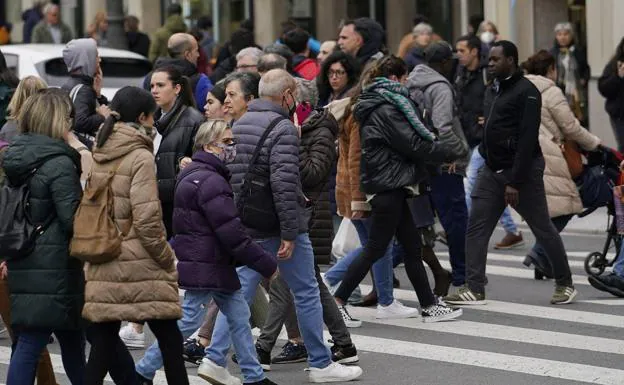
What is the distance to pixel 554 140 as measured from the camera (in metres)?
13.2

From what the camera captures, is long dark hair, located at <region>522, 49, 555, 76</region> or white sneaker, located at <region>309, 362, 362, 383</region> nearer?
white sneaker, located at <region>309, 362, 362, 383</region>

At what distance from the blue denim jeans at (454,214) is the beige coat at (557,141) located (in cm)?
68

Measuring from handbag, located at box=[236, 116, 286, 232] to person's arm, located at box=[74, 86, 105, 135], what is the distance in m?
2.13

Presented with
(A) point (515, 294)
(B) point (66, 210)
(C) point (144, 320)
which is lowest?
(A) point (515, 294)

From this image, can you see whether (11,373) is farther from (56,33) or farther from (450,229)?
(56,33)

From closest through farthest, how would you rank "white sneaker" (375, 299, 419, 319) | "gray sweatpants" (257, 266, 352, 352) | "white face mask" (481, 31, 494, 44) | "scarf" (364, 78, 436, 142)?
"gray sweatpants" (257, 266, 352, 352) → "scarf" (364, 78, 436, 142) → "white sneaker" (375, 299, 419, 319) → "white face mask" (481, 31, 494, 44)

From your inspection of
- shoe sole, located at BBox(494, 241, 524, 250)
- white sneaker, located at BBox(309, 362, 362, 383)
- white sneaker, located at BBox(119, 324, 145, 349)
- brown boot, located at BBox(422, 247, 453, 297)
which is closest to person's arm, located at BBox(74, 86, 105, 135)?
white sneaker, located at BBox(119, 324, 145, 349)

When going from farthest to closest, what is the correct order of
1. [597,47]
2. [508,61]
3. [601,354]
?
1. [597,47]
2. [508,61]
3. [601,354]

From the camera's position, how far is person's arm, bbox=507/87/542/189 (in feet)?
38.4

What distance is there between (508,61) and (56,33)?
1580cm

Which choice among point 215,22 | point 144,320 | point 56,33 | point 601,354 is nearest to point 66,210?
point 144,320

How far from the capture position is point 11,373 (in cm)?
838

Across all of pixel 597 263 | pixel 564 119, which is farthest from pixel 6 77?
pixel 597 263

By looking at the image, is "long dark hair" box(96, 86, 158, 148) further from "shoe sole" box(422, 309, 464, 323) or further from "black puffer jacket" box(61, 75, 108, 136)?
"shoe sole" box(422, 309, 464, 323)
